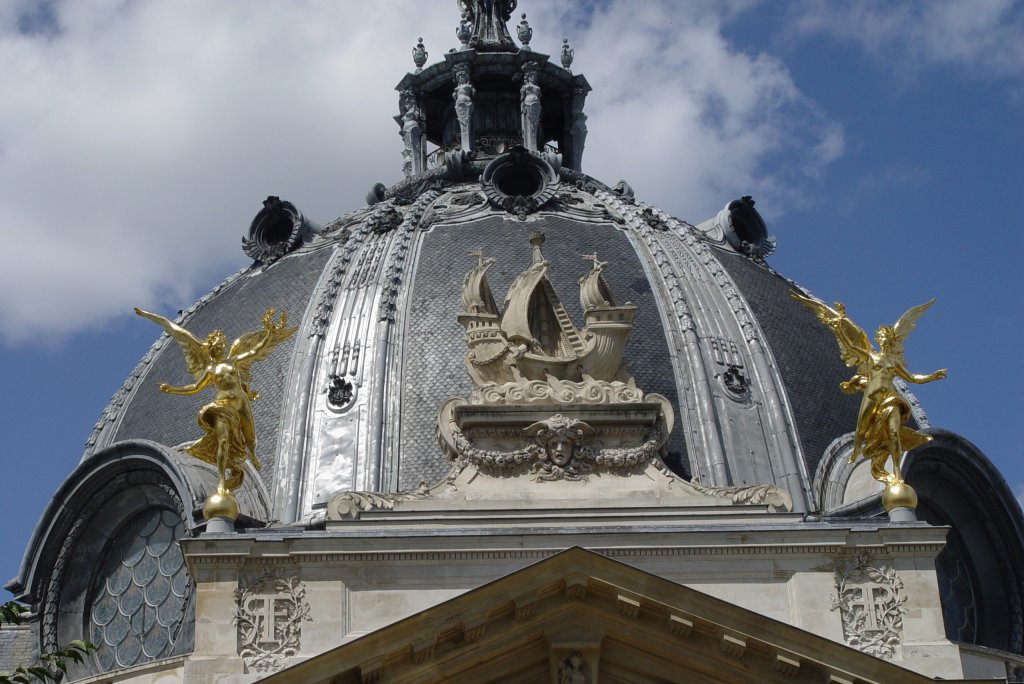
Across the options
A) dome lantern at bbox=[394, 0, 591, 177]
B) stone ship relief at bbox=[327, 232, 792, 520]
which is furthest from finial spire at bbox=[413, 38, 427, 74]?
stone ship relief at bbox=[327, 232, 792, 520]

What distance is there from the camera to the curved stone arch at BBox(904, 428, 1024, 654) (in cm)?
3669

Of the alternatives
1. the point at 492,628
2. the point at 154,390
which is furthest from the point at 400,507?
the point at 154,390

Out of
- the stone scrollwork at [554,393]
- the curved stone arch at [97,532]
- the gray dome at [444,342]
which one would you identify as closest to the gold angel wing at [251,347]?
the stone scrollwork at [554,393]

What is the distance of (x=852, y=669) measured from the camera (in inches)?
1103

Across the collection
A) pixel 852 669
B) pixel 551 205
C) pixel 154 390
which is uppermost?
pixel 551 205

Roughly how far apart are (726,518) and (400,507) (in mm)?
5153

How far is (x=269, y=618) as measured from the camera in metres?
29.7

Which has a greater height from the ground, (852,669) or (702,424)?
(702,424)

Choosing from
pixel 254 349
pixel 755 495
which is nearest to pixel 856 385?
pixel 755 495

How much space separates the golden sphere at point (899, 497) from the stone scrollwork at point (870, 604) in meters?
1.17

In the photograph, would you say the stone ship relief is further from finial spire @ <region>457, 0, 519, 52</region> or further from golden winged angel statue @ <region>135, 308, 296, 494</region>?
finial spire @ <region>457, 0, 519, 52</region>

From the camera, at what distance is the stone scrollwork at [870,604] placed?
97.6 feet

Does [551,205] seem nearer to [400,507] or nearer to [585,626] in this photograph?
[400,507]

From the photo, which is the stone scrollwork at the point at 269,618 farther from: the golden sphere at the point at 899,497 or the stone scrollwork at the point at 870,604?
the golden sphere at the point at 899,497
